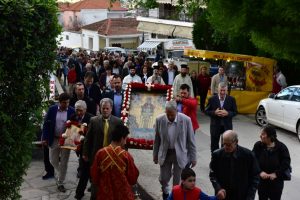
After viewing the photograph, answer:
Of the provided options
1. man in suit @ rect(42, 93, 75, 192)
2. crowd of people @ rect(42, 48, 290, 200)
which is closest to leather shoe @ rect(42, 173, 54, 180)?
crowd of people @ rect(42, 48, 290, 200)

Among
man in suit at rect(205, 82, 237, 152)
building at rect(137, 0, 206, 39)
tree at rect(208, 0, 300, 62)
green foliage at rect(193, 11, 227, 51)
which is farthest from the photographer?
building at rect(137, 0, 206, 39)

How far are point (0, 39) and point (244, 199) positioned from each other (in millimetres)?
3726

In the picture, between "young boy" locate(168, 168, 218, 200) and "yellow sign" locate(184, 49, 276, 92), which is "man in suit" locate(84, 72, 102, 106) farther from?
"yellow sign" locate(184, 49, 276, 92)

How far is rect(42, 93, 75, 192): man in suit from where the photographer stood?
29.4 ft

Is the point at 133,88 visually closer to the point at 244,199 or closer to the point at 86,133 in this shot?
the point at 86,133

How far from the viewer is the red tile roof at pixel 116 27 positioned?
6351 cm

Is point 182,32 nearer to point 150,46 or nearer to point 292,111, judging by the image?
point 150,46

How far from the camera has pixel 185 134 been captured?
324 inches

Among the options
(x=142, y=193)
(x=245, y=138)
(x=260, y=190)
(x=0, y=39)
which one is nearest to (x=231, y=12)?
(x=245, y=138)

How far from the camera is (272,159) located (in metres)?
7.37

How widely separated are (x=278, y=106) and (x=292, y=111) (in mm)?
865

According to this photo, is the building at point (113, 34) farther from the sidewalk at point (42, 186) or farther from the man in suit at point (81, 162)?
the man in suit at point (81, 162)

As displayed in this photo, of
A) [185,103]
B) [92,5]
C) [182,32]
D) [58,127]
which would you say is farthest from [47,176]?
[92,5]

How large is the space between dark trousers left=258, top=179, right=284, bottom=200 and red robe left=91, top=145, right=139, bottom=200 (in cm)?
217
